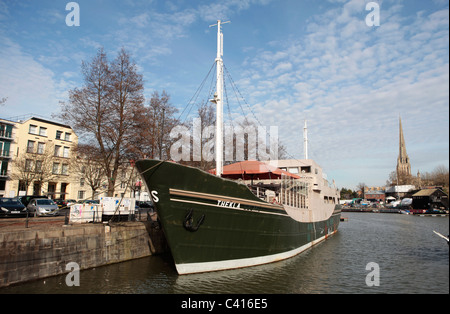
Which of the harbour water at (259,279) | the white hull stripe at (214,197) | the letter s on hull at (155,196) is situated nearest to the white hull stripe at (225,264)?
the harbour water at (259,279)

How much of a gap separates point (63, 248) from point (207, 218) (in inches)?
230

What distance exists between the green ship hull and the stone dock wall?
3.96m

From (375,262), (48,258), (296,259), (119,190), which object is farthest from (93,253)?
(119,190)

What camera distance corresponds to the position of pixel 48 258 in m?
10.9

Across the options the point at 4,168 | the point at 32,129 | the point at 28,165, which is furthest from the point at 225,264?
the point at 32,129

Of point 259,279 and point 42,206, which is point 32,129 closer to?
point 42,206

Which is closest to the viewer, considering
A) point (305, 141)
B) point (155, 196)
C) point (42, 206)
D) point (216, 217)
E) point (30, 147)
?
point (155, 196)

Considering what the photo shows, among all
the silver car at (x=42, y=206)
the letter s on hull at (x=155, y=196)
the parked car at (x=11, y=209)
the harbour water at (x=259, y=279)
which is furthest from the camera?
the silver car at (x=42, y=206)

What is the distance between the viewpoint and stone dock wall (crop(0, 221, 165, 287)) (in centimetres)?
992

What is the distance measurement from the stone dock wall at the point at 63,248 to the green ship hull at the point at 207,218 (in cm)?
396

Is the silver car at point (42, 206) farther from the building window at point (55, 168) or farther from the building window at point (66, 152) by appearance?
the building window at point (66, 152)

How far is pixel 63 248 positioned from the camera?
1153cm

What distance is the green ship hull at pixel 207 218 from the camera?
1102 cm

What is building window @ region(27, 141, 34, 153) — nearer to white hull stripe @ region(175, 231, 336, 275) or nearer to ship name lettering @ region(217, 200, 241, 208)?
white hull stripe @ region(175, 231, 336, 275)
